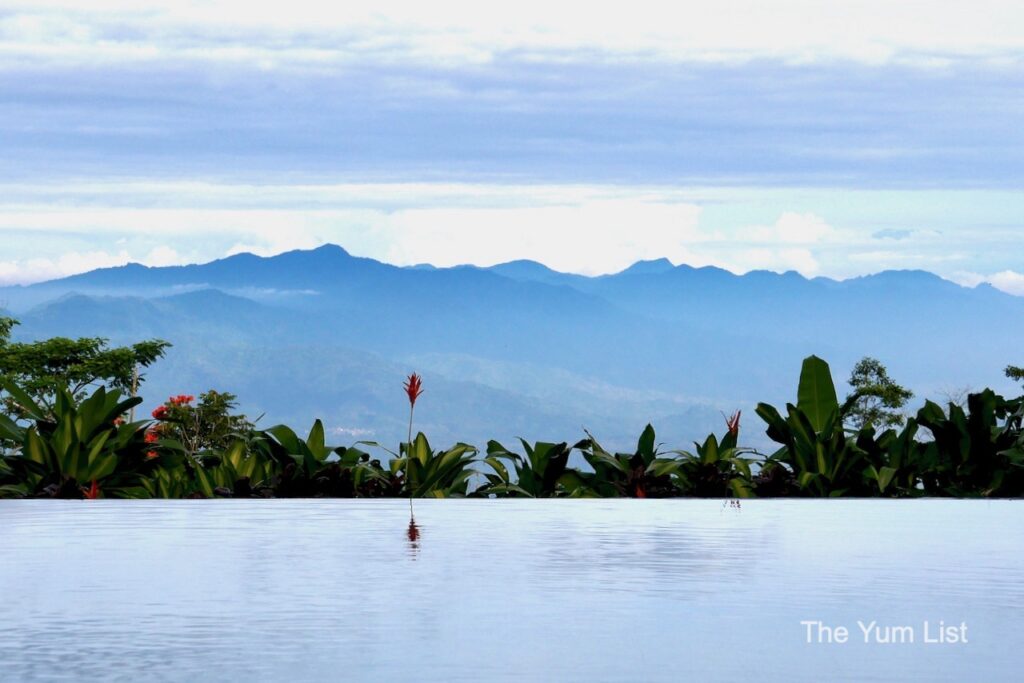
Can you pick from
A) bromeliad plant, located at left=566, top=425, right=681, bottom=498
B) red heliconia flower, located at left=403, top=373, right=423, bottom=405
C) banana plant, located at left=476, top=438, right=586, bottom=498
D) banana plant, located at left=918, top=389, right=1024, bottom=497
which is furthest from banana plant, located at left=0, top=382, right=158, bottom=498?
banana plant, located at left=918, top=389, right=1024, bottom=497

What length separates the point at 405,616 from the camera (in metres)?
4.57

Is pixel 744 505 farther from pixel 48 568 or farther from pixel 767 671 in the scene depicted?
pixel 767 671

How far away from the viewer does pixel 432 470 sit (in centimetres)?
981

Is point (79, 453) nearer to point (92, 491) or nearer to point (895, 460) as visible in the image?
point (92, 491)

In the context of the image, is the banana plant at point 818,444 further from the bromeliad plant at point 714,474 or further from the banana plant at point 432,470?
the banana plant at point 432,470

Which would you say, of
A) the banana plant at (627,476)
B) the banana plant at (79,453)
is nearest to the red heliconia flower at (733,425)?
the banana plant at (627,476)

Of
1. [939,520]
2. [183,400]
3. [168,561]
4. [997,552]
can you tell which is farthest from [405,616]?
[183,400]

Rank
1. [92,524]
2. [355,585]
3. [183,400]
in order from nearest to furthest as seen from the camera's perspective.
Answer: [355,585]
[92,524]
[183,400]

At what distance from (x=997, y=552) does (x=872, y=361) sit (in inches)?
2839

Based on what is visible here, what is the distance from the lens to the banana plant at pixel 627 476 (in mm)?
9797

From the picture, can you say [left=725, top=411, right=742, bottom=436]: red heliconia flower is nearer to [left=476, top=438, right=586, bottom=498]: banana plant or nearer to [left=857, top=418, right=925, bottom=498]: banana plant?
[left=857, top=418, right=925, bottom=498]: banana plant

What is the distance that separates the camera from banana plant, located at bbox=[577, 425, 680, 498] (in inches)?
386

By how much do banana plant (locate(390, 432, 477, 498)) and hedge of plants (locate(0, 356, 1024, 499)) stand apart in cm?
1

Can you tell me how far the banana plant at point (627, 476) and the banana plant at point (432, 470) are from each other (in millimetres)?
760
